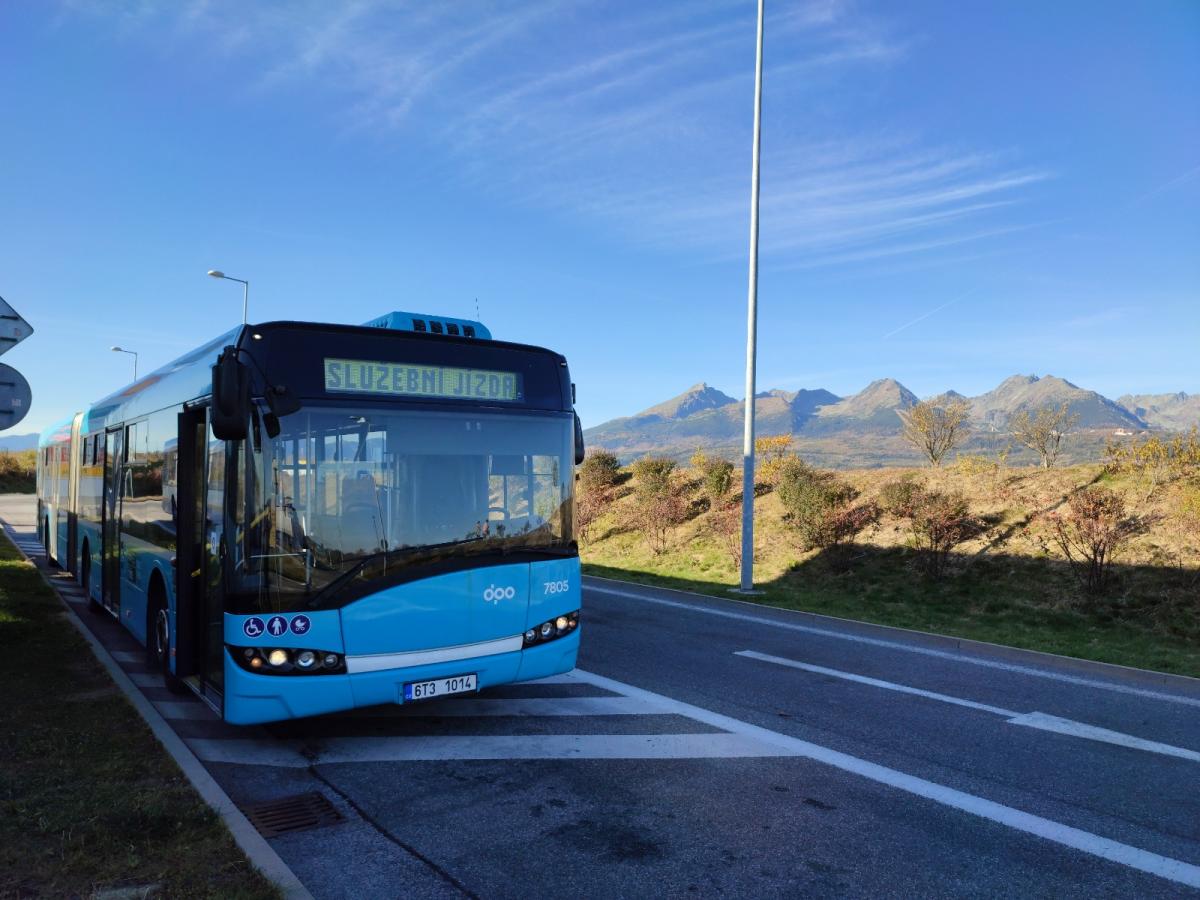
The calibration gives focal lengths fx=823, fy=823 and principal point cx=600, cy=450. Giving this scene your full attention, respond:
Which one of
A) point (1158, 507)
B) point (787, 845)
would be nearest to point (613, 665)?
point (787, 845)

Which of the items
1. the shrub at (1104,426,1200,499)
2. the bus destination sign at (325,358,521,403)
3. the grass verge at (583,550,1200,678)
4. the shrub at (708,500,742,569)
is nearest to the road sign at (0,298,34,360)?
the bus destination sign at (325,358,521,403)

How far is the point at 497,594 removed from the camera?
624cm

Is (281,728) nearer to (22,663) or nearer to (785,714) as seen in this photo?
(22,663)

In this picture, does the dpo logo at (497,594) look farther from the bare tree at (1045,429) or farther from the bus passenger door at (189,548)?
the bare tree at (1045,429)

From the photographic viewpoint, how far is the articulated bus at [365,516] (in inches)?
220

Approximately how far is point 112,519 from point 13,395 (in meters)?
2.98

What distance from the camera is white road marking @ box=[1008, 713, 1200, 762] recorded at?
21.0ft

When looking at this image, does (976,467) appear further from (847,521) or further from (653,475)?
(653,475)

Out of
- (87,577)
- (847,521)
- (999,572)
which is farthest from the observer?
(847,521)

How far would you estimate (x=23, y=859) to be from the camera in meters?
4.14

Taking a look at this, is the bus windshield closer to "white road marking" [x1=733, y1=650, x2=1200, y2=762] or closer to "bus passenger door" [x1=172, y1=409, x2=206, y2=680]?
"bus passenger door" [x1=172, y1=409, x2=206, y2=680]

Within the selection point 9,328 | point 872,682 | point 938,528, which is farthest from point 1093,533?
point 9,328

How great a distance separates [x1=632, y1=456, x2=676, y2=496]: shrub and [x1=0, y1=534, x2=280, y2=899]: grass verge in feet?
70.6

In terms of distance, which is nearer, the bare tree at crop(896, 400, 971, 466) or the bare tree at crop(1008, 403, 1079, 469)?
the bare tree at crop(1008, 403, 1079, 469)
